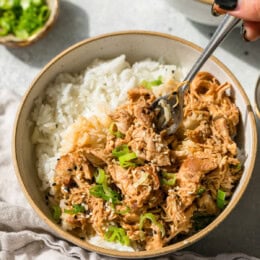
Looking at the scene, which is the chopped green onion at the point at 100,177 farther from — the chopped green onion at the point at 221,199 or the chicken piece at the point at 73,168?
the chopped green onion at the point at 221,199

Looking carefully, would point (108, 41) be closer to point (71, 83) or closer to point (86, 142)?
point (71, 83)

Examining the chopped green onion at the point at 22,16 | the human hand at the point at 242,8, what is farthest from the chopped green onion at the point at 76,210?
the chopped green onion at the point at 22,16

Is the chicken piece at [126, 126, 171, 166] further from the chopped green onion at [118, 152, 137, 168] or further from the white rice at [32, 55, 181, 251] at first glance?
the white rice at [32, 55, 181, 251]

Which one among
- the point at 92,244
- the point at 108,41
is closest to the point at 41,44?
the point at 108,41

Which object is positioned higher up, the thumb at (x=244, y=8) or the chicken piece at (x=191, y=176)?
the thumb at (x=244, y=8)

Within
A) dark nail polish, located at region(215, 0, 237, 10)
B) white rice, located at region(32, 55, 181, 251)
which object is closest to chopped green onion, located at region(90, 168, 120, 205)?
white rice, located at region(32, 55, 181, 251)
